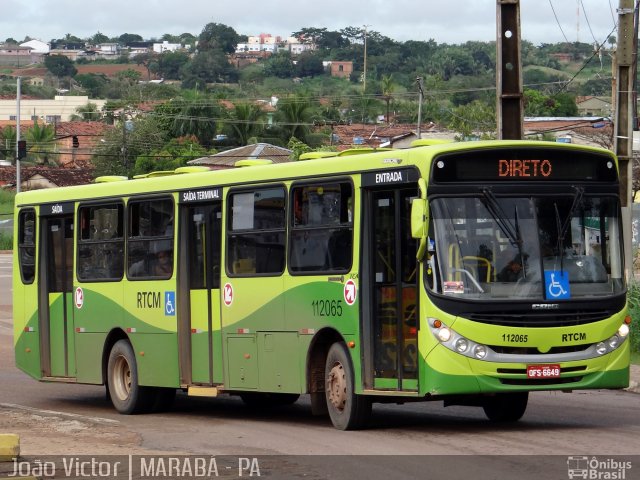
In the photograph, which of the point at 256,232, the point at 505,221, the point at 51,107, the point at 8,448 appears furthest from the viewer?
the point at 51,107

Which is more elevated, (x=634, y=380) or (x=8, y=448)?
(x=8, y=448)

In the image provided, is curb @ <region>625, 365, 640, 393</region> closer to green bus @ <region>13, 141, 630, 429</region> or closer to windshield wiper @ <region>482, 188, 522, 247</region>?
green bus @ <region>13, 141, 630, 429</region>

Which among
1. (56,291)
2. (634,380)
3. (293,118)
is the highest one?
(293,118)

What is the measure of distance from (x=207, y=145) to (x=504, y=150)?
73696mm

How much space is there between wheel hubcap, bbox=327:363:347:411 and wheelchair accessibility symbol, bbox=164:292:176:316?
11.5ft

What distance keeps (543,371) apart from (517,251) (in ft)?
3.83

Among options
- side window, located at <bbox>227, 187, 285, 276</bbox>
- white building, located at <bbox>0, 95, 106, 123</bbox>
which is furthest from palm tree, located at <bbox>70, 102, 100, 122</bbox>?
side window, located at <bbox>227, 187, 285, 276</bbox>

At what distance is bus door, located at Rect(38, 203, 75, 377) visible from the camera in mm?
19891

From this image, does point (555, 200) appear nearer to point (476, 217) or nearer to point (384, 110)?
point (476, 217)

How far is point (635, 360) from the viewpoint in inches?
872

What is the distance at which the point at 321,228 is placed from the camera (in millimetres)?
14781

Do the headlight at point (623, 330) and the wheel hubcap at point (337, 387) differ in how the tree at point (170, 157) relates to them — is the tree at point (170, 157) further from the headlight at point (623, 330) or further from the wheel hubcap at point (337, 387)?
the headlight at point (623, 330)

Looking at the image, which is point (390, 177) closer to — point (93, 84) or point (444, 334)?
point (444, 334)

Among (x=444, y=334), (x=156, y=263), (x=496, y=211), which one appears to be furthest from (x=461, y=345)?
(x=156, y=263)
